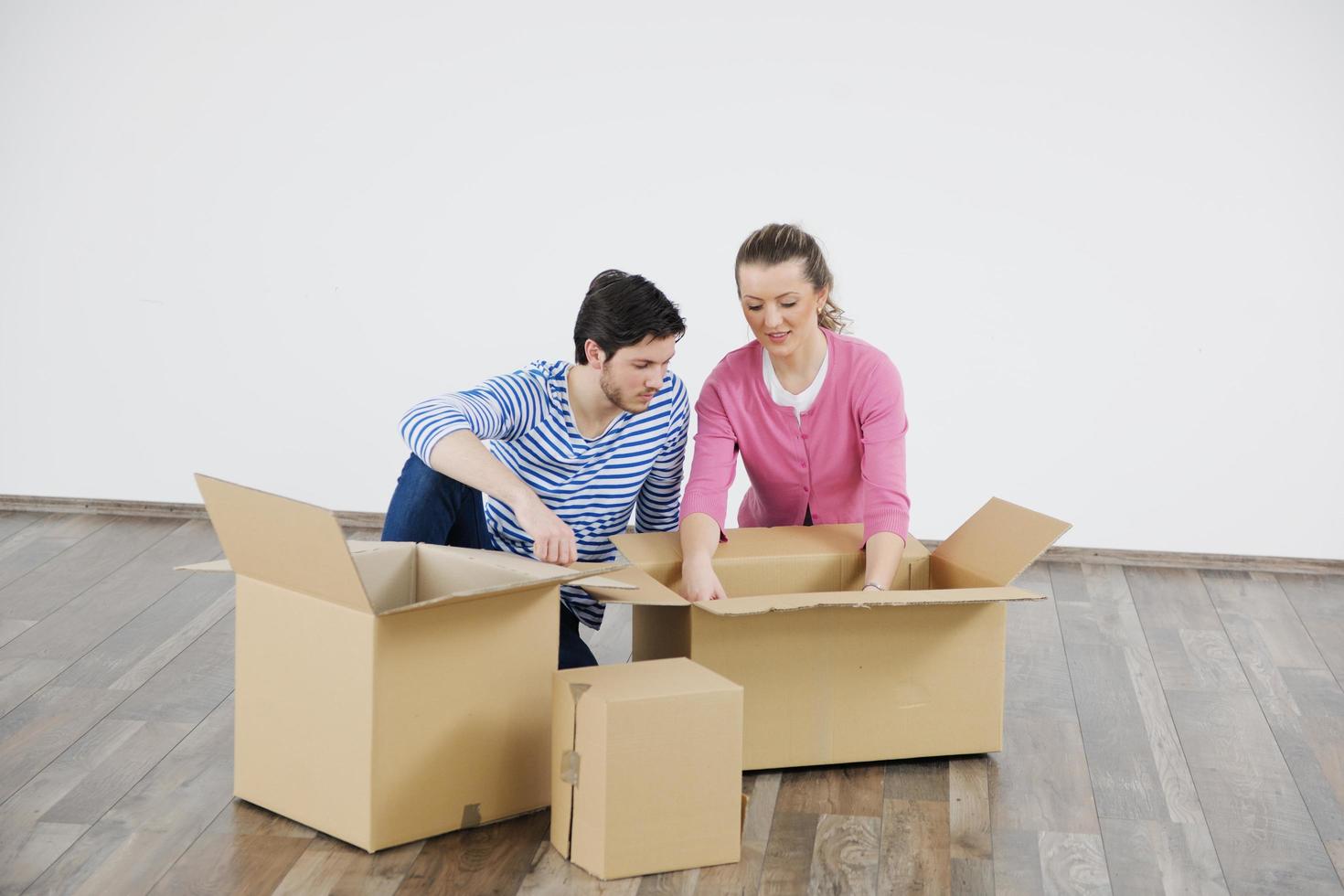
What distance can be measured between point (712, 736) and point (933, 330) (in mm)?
1960

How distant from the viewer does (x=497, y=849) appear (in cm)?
179

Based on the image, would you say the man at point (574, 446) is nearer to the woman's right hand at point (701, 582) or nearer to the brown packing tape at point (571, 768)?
the woman's right hand at point (701, 582)

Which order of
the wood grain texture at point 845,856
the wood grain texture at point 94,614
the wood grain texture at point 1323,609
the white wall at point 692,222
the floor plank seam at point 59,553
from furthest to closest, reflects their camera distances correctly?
the white wall at point 692,222 → the floor plank seam at point 59,553 → the wood grain texture at point 1323,609 → the wood grain texture at point 94,614 → the wood grain texture at point 845,856

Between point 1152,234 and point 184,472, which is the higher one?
point 1152,234

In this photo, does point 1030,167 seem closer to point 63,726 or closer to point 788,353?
point 788,353

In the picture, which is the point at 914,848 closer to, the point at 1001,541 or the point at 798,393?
the point at 1001,541

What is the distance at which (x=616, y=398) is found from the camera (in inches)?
83.1

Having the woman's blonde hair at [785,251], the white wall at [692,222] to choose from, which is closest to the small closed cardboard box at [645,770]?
the woman's blonde hair at [785,251]

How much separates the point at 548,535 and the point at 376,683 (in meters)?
→ 0.32

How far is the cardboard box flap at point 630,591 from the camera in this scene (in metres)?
1.87

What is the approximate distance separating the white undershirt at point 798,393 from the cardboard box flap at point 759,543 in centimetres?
19

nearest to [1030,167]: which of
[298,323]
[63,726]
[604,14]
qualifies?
[604,14]

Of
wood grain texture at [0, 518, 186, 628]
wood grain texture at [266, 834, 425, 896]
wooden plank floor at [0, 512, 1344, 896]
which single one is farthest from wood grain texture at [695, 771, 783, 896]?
wood grain texture at [0, 518, 186, 628]

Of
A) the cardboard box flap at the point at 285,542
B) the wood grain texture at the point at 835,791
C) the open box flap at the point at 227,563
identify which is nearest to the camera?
the cardboard box flap at the point at 285,542
